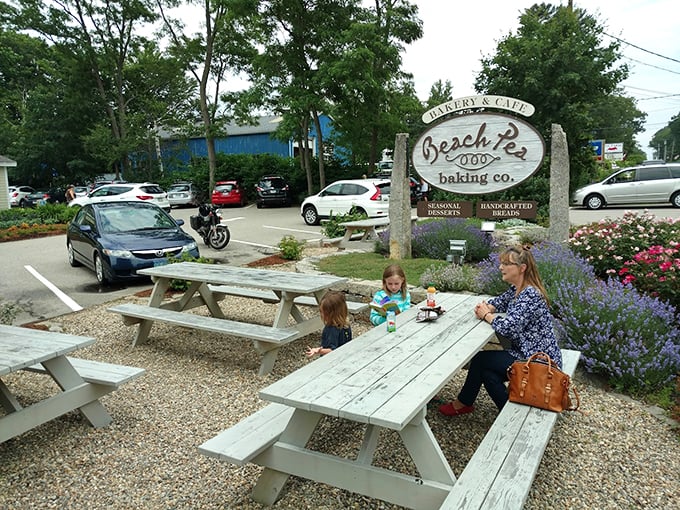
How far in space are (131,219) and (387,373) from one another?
8058 mm

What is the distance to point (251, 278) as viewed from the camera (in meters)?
5.10

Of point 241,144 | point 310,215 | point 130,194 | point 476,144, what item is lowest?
point 310,215

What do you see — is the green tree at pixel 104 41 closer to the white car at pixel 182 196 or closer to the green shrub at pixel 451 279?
the white car at pixel 182 196

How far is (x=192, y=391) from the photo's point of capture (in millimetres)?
4230

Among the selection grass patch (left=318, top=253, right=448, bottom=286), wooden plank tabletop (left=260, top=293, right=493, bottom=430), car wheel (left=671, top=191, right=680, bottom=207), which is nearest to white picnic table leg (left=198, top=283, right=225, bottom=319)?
grass patch (left=318, top=253, right=448, bottom=286)

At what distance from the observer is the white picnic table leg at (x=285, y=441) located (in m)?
2.56

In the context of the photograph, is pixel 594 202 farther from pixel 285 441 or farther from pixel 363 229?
pixel 285 441

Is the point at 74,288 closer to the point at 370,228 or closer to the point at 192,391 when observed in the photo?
the point at 192,391

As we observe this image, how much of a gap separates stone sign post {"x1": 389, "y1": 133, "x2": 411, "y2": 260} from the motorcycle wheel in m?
5.23

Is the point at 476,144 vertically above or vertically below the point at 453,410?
above

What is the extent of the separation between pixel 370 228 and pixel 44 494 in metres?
9.41

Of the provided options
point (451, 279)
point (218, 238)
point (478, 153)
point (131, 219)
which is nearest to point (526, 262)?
point (451, 279)

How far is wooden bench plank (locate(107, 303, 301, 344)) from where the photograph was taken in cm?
441

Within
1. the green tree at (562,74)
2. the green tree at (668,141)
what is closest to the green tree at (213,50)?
the green tree at (562,74)
